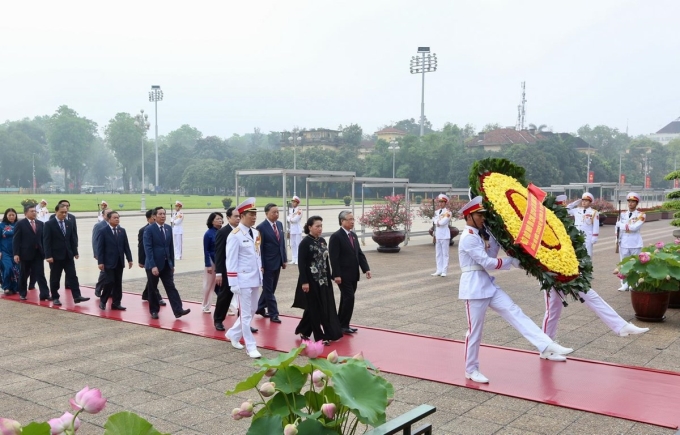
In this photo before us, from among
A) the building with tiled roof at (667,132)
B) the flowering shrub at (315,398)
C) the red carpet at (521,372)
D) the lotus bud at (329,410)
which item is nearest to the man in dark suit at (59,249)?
the red carpet at (521,372)

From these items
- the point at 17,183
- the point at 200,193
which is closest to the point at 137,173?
the point at 17,183

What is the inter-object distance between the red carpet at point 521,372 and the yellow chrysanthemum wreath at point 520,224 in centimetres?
105

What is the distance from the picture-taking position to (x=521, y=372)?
6453 millimetres

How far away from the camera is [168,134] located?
142m

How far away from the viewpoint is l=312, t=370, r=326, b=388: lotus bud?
234 cm

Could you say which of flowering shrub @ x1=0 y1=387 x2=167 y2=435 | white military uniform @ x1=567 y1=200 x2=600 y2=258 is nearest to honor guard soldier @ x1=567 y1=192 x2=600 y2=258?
white military uniform @ x1=567 y1=200 x2=600 y2=258

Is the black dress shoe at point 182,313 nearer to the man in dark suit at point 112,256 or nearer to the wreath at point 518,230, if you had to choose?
the man in dark suit at point 112,256

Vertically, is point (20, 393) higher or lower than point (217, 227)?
lower

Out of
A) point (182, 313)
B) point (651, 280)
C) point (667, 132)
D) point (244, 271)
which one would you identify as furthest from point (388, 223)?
point (667, 132)

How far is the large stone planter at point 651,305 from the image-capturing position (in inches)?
348

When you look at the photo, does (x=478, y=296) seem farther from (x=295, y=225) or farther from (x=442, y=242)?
(x=295, y=225)

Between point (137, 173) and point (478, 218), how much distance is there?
103 m

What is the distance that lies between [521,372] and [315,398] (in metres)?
4.61

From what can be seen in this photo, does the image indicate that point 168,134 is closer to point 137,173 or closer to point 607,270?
point 137,173
